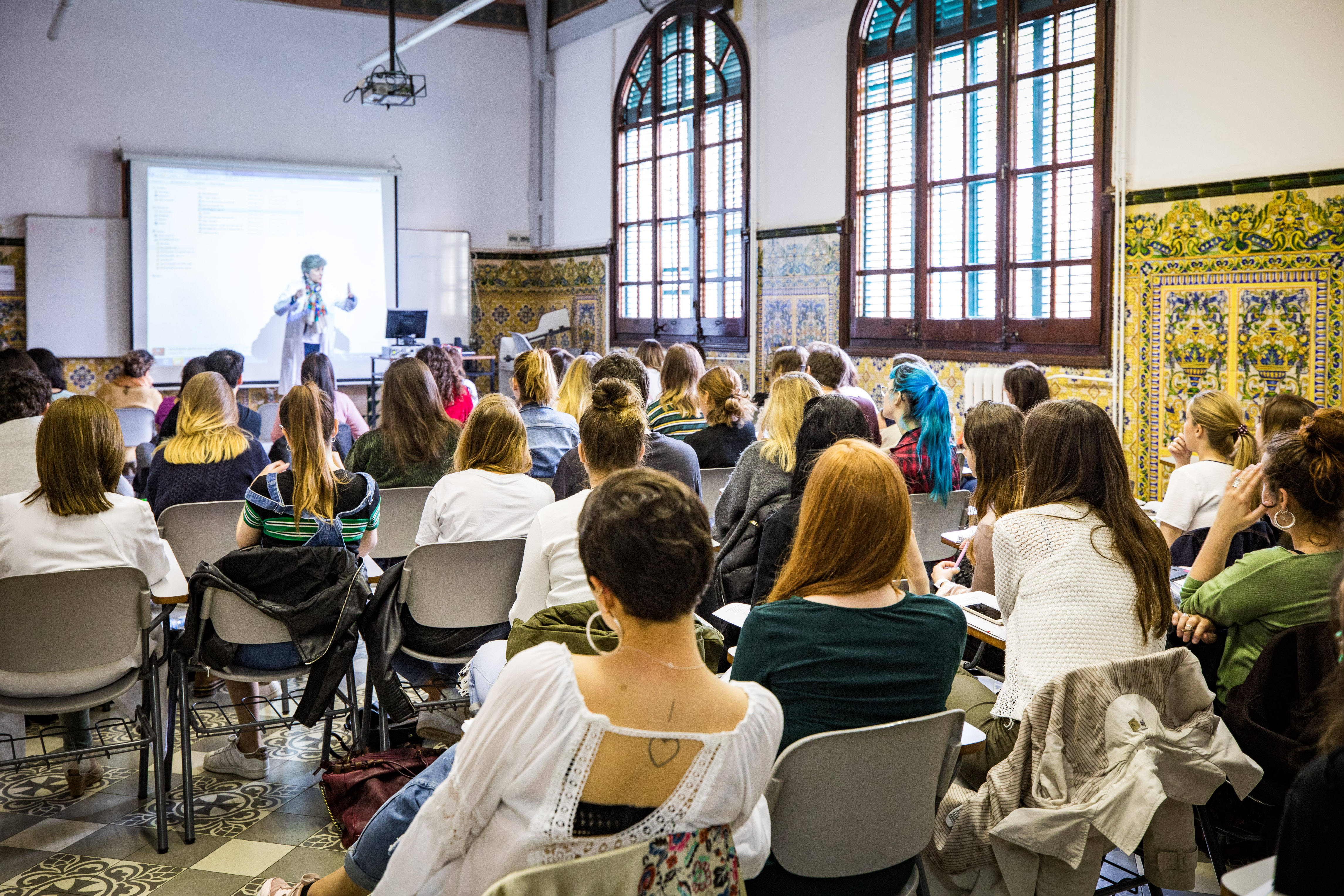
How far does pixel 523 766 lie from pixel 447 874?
24cm

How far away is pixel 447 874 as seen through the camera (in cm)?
157

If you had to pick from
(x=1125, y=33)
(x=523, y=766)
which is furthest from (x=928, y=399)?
(x=1125, y=33)

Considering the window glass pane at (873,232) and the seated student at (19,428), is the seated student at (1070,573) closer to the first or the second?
the seated student at (19,428)

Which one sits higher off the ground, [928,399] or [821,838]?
[928,399]

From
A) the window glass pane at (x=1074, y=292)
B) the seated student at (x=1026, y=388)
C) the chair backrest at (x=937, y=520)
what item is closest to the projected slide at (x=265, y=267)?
the window glass pane at (x=1074, y=292)

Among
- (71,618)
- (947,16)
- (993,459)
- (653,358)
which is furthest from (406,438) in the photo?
(947,16)

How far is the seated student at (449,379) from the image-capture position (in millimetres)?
5430

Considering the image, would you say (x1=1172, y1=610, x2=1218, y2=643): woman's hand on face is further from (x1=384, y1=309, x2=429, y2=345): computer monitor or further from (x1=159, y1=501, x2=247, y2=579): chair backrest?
(x1=384, y1=309, x2=429, y2=345): computer monitor

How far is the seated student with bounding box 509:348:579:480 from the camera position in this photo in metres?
4.81

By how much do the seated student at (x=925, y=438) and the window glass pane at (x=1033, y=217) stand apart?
330cm

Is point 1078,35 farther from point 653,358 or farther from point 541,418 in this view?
point 541,418

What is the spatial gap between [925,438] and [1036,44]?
410 centimetres

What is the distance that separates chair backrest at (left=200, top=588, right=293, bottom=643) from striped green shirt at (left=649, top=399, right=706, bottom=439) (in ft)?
7.37

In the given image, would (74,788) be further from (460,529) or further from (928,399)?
(928,399)
